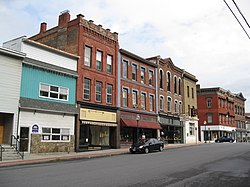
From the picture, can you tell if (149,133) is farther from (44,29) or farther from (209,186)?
(209,186)

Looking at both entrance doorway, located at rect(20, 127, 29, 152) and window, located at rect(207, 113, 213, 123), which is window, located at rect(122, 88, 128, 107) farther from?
window, located at rect(207, 113, 213, 123)

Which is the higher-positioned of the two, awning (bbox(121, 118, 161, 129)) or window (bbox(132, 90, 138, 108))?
window (bbox(132, 90, 138, 108))

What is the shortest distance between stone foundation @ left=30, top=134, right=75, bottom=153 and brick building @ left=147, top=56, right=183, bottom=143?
16.8 meters

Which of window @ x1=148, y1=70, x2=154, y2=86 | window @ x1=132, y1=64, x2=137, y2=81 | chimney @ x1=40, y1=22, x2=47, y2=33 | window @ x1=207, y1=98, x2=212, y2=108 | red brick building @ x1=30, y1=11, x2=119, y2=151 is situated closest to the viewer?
red brick building @ x1=30, y1=11, x2=119, y2=151

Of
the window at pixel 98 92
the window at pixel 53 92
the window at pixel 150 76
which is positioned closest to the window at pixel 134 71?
the window at pixel 150 76

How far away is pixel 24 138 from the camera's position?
22.0 meters

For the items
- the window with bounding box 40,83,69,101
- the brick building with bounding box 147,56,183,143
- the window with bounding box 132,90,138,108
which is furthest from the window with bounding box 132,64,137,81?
the window with bounding box 40,83,69,101

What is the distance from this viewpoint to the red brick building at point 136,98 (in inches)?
1288

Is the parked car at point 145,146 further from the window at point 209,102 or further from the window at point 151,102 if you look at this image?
the window at point 209,102

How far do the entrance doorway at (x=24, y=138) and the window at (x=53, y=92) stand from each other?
10.1 ft

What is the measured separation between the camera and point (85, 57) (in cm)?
2858

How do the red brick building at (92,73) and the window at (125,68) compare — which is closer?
the red brick building at (92,73)

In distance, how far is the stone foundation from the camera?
883 inches

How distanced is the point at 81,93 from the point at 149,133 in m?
13.7
